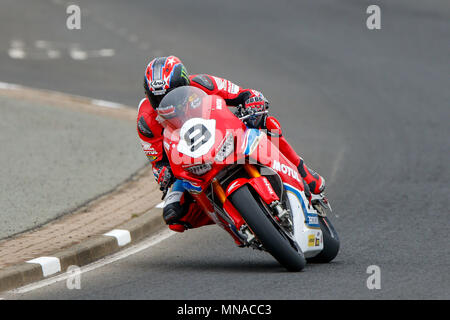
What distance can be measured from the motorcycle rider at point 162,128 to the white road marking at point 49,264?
1078mm

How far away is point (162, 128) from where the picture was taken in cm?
919

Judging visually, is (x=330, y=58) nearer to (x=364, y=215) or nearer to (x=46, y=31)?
(x=46, y=31)

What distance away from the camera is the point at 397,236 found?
998 cm

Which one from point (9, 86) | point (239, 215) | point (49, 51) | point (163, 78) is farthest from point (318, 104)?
point (239, 215)

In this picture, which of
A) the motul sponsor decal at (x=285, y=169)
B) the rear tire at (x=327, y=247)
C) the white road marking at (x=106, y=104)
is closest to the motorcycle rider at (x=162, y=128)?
the motul sponsor decal at (x=285, y=169)

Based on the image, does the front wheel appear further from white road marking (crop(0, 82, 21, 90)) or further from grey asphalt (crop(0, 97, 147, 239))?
white road marking (crop(0, 82, 21, 90))

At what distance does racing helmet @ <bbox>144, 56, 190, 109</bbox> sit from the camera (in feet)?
29.1

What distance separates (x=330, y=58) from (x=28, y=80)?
6.28 metres

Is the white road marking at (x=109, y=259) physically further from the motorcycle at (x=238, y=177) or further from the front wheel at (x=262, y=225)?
the front wheel at (x=262, y=225)

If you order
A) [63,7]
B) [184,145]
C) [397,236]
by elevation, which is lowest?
[397,236]

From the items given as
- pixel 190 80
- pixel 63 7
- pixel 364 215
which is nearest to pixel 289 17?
pixel 63 7

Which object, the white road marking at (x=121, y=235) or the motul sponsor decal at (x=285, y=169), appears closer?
the motul sponsor decal at (x=285, y=169)

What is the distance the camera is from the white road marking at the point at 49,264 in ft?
29.4
